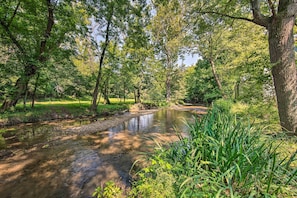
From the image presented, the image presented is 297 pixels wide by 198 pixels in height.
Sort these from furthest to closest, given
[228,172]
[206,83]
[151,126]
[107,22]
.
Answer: [206,83] → [107,22] → [151,126] → [228,172]

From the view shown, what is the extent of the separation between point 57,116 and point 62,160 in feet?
23.2

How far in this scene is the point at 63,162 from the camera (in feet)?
13.0

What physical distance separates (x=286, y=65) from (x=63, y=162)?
244 inches

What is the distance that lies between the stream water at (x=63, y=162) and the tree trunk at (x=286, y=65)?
249cm

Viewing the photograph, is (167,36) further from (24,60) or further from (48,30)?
(24,60)

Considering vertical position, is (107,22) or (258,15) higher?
(107,22)

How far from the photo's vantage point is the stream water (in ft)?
9.43

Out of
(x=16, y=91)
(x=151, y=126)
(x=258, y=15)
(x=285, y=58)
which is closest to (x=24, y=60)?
(x=16, y=91)

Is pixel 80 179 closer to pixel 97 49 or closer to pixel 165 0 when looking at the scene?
pixel 165 0

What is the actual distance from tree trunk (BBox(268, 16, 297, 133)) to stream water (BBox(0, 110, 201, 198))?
8.17 feet

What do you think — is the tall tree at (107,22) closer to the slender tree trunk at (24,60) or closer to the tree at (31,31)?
the tree at (31,31)

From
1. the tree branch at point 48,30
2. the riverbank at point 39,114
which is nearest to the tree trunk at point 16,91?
the riverbank at point 39,114

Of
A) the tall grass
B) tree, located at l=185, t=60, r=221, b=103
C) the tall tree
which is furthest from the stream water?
tree, located at l=185, t=60, r=221, b=103

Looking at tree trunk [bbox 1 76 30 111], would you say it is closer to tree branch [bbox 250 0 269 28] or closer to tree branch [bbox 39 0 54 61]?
tree branch [bbox 39 0 54 61]
